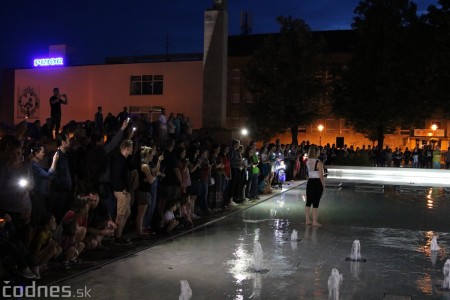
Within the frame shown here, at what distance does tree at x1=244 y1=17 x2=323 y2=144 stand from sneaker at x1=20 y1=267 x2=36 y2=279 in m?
41.0

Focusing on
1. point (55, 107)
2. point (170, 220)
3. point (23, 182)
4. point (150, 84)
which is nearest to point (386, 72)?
point (150, 84)

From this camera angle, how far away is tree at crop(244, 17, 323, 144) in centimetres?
4750

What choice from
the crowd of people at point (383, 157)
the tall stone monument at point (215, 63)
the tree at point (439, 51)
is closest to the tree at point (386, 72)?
the tree at point (439, 51)

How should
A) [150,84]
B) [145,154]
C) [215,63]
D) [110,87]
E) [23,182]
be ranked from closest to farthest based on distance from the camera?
[23,182] < [145,154] < [215,63] < [150,84] < [110,87]

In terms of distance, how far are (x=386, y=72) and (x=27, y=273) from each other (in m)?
43.5

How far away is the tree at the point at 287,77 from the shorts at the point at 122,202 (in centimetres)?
3803

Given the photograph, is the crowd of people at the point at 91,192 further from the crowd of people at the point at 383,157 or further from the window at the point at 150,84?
the window at the point at 150,84

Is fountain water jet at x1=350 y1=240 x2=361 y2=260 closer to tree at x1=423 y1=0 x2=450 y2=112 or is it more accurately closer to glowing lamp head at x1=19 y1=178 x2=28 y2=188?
glowing lamp head at x1=19 y1=178 x2=28 y2=188

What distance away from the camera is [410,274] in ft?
28.9

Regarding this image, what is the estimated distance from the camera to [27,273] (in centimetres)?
766

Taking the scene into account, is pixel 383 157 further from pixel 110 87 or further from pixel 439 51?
pixel 110 87

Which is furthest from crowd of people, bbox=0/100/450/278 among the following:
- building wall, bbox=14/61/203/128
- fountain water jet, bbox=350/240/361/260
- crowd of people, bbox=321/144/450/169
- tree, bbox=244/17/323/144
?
tree, bbox=244/17/323/144

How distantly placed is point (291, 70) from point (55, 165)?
4006 centimetres

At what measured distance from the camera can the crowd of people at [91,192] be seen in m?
7.81
